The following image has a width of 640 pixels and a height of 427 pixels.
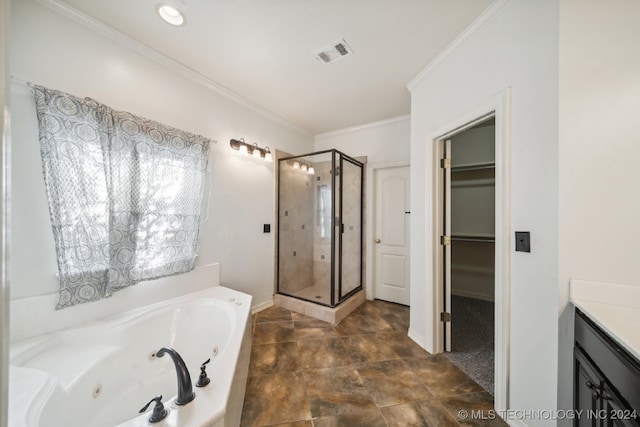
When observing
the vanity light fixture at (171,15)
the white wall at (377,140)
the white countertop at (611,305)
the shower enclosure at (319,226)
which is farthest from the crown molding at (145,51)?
the white countertop at (611,305)

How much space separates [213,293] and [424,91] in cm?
272

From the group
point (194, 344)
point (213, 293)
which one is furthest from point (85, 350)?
point (213, 293)

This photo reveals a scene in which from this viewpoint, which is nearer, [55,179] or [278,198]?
[55,179]

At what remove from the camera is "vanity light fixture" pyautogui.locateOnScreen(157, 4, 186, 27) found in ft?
4.81

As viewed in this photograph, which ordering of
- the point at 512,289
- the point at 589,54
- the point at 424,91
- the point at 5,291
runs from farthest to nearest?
the point at 424,91 → the point at 512,289 → the point at 589,54 → the point at 5,291

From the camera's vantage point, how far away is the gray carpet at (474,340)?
1759 mm

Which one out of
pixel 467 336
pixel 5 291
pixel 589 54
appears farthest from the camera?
pixel 467 336

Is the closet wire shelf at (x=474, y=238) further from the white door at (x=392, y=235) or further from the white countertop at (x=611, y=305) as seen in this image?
the white countertop at (x=611, y=305)

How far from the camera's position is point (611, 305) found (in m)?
1.01

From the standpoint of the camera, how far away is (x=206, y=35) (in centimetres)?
168

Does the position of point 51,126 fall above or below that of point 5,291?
above

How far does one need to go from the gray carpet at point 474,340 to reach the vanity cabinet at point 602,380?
0.80 meters

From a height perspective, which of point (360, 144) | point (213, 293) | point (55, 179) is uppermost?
point (360, 144)

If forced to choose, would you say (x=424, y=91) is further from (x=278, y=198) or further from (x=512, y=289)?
(x=278, y=198)
